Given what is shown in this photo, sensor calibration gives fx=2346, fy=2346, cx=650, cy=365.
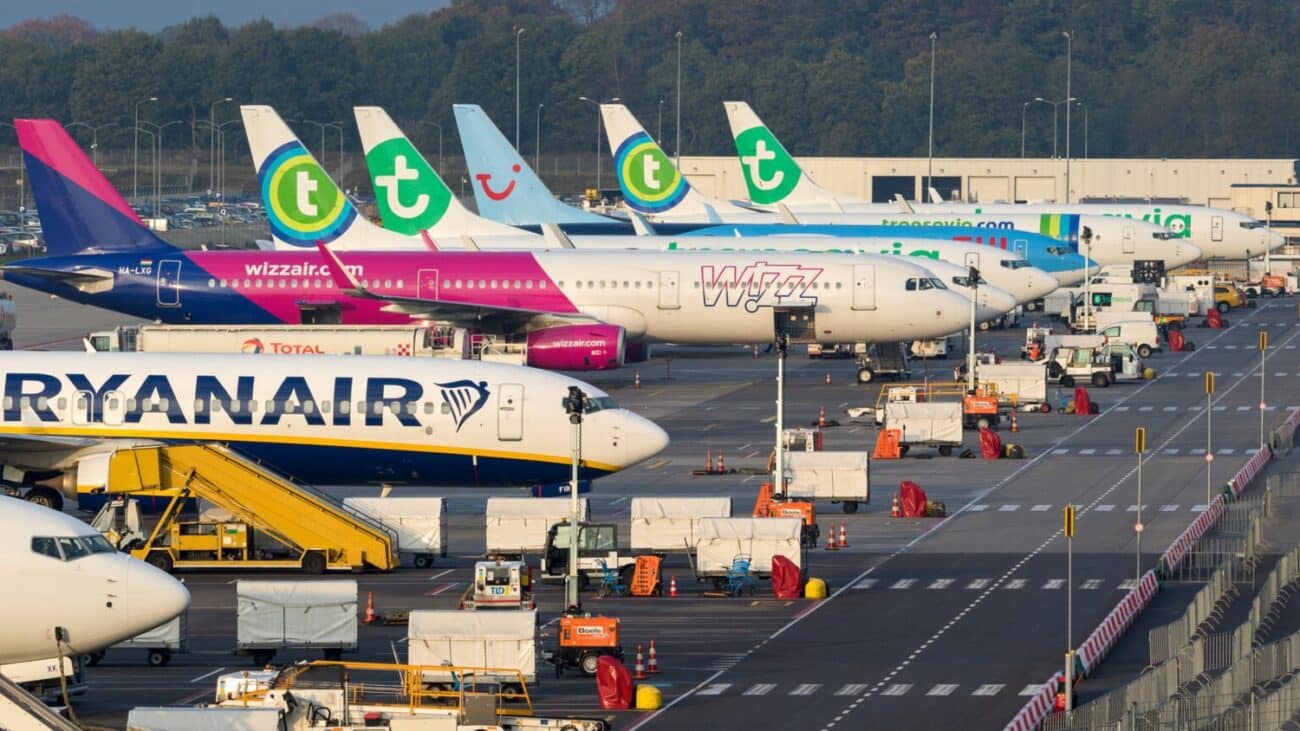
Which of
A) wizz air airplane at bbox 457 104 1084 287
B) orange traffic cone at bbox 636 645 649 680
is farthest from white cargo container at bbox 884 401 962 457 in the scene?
orange traffic cone at bbox 636 645 649 680

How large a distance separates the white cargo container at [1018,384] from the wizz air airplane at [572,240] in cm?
1376

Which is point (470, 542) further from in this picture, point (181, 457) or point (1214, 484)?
point (1214, 484)

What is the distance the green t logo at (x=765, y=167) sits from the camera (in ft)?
510

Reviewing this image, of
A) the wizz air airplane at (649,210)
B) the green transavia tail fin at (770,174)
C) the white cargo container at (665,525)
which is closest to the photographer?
the white cargo container at (665,525)

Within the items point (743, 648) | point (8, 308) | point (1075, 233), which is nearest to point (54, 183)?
point (8, 308)

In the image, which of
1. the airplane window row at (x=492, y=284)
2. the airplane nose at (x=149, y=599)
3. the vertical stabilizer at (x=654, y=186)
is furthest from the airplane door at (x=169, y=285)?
the vertical stabilizer at (x=654, y=186)

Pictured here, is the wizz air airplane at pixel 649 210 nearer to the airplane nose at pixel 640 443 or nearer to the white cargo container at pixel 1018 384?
the white cargo container at pixel 1018 384

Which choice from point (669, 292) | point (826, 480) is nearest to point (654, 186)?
point (669, 292)

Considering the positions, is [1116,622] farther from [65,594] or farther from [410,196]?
[410,196]

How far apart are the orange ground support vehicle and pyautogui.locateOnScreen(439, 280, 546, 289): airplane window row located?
49754 mm

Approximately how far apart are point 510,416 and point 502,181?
7318 centimetres

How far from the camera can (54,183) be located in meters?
88.3

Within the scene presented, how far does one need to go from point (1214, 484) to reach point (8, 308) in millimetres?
64136

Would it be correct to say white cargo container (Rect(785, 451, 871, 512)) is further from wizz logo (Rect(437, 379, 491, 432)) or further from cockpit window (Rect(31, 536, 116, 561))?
cockpit window (Rect(31, 536, 116, 561))
